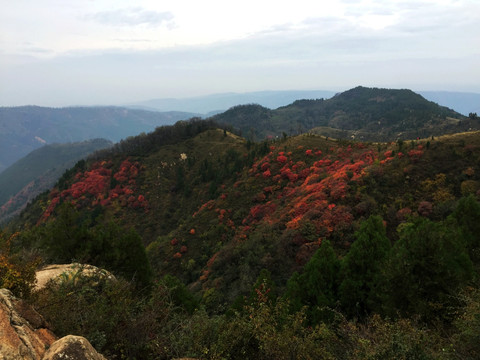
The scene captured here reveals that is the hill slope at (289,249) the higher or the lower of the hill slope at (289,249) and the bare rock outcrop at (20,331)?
the lower

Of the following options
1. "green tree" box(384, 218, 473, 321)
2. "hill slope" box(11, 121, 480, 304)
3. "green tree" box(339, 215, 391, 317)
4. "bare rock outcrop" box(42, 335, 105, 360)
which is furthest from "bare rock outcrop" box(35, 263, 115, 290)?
"hill slope" box(11, 121, 480, 304)

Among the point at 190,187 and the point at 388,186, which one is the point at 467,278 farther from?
the point at 190,187

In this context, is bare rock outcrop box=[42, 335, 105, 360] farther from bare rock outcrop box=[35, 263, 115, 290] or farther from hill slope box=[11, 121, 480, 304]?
hill slope box=[11, 121, 480, 304]

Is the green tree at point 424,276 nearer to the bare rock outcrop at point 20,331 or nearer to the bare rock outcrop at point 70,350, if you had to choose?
the bare rock outcrop at point 70,350

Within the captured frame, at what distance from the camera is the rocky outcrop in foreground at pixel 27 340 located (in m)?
5.86

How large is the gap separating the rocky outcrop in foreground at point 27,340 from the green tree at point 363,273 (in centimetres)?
1518

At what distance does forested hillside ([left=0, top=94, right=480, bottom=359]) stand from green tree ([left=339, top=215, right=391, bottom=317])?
0.27 ft

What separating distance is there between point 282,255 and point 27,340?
2712 centimetres

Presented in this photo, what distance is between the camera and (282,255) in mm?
31047

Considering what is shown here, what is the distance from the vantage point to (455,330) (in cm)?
1161

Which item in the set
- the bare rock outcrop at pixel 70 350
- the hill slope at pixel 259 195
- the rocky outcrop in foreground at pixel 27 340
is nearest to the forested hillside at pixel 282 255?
the hill slope at pixel 259 195

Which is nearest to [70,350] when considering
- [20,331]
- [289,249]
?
[20,331]

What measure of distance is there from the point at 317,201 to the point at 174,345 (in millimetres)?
30395

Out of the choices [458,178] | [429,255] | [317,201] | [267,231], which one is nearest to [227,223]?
[267,231]
